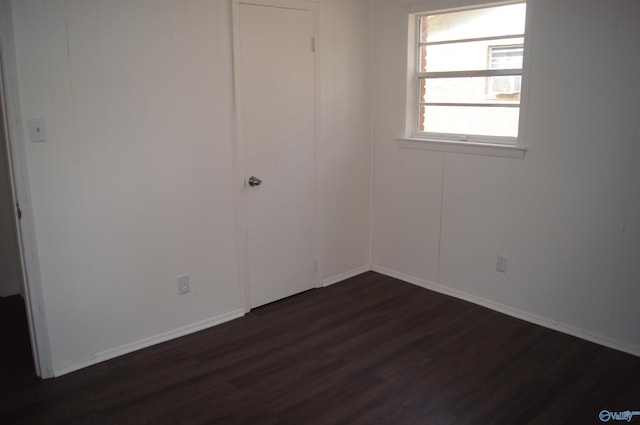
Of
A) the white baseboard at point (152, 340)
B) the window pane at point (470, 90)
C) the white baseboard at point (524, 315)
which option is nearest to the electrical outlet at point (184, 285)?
the white baseboard at point (152, 340)

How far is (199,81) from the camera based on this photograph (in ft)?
11.0

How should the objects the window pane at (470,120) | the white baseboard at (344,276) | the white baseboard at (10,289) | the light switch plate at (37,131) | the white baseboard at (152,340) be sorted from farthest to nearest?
the white baseboard at (344,276) < the white baseboard at (10,289) < the window pane at (470,120) < the white baseboard at (152,340) < the light switch plate at (37,131)

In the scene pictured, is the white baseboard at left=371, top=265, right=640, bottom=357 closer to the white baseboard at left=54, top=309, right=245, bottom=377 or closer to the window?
the window

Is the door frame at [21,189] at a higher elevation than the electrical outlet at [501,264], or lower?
higher

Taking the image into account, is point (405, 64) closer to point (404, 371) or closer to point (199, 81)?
point (199, 81)

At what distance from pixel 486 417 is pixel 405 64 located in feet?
8.98

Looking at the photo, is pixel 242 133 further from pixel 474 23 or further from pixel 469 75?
pixel 474 23

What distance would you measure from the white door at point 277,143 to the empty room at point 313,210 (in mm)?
19

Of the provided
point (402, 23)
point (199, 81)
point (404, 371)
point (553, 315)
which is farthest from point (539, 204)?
point (199, 81)

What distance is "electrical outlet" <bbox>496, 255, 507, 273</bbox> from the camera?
3.77 m

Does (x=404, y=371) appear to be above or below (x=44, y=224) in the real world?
below

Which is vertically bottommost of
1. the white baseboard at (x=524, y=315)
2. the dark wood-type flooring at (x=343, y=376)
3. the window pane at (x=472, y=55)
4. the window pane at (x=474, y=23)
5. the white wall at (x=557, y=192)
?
the dark wood-type flooring at (x=343, y=376)

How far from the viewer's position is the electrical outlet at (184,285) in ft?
11.3

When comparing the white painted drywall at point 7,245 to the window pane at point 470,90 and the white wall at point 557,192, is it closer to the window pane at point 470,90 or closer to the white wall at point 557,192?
the white wall at point 557,192
